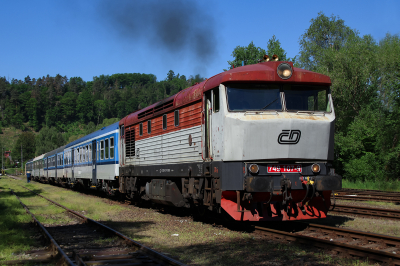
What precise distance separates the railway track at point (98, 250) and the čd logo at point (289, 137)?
11.9 feet

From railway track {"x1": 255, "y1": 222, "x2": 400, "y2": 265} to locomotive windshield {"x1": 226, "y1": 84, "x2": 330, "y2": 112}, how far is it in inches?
113

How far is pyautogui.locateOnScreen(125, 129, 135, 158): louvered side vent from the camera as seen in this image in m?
16.0

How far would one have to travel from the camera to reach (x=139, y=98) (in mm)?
185000

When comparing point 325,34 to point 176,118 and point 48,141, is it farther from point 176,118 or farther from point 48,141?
point 48,141

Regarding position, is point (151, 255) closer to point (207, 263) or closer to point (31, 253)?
point (207, 263)

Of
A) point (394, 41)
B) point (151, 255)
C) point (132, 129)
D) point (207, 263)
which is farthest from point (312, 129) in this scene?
point (394, 41)

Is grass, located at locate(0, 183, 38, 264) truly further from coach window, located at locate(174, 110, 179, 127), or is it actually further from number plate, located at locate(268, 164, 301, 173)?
number plate, located at locate(268, 164, 301, 173)

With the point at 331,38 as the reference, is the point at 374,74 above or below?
below

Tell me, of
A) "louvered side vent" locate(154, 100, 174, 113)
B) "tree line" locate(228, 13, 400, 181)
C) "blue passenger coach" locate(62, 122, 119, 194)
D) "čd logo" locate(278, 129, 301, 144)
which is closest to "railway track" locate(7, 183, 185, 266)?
"čd logo" locate(278, 129, 301, 144)

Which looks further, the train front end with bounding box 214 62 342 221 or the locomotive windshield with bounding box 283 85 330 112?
the locomotive windshield with bounding box 283 85 330 112

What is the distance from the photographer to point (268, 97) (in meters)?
8.93

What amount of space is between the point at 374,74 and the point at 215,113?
28.0 m

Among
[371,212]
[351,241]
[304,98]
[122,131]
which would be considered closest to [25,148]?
[122,131]

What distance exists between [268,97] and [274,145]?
3.88 ft
